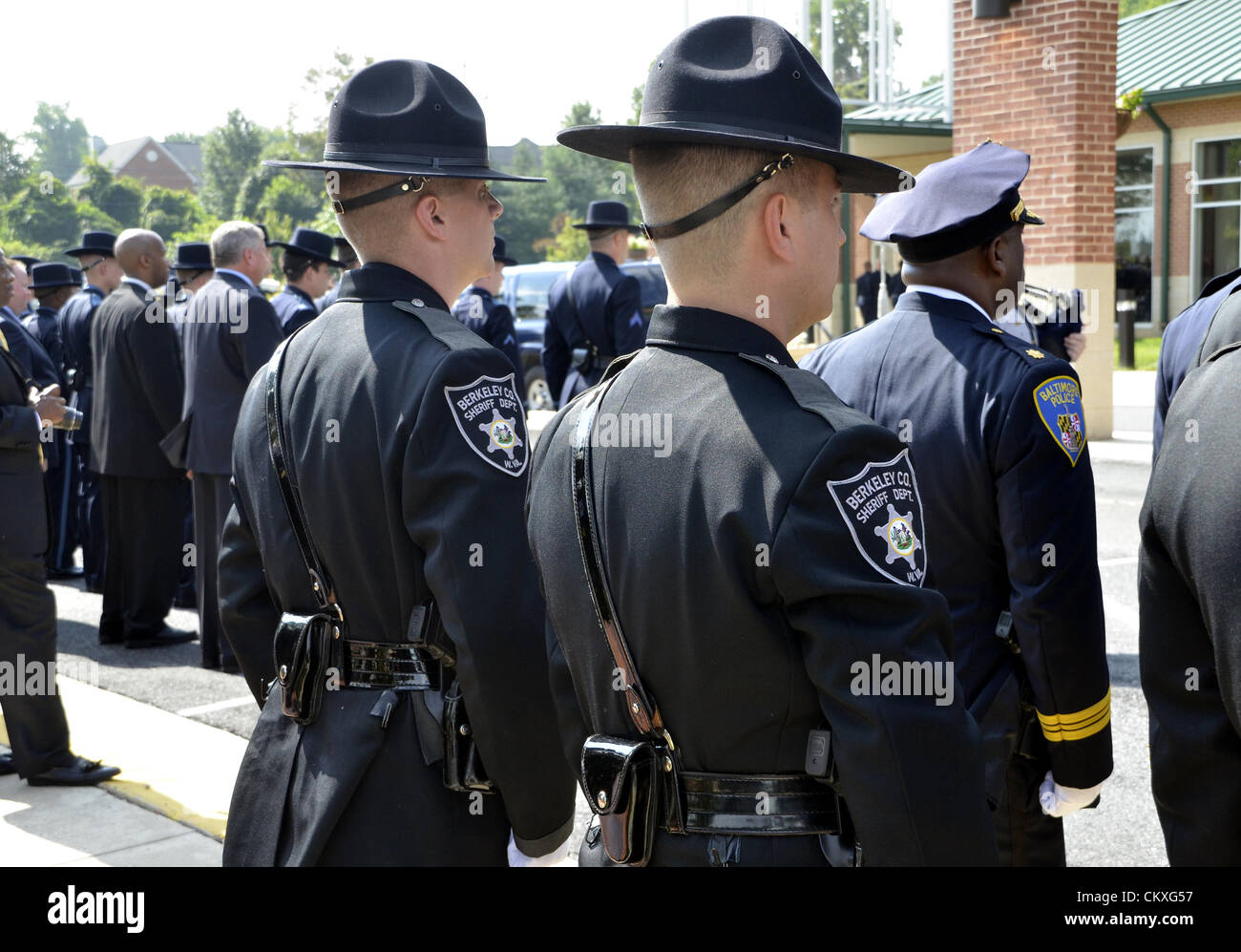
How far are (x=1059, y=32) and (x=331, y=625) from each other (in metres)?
12.2

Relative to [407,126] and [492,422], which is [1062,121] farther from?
[492,422]

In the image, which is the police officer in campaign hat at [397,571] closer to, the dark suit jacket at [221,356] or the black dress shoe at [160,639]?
the dark suit jacket at [221,356]

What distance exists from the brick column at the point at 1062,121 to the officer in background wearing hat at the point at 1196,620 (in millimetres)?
11382

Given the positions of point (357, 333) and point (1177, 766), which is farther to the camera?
point (357, 333)

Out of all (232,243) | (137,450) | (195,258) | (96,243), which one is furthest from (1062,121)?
(137,450)

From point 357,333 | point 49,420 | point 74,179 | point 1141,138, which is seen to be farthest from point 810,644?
point 74,179

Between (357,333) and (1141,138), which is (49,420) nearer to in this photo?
(357,333)

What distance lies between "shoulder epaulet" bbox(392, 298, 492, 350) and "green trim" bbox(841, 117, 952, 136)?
14875 millimetres

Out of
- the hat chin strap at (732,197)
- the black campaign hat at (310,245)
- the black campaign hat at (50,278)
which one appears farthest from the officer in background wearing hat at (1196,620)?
the black campaign hat at (50,278)

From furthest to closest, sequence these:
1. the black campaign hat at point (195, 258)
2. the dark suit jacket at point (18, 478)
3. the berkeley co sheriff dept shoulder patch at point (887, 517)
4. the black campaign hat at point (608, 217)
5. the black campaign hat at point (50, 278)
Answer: the black campaign hat at point (50, 278)
the black campaign hat at point (608, 217)
the black campaign hat at point (195, 258)
the dark suit jacket at point (18, 478)
the berkeley co sheriff dept shoulder patch at point (887, 517)

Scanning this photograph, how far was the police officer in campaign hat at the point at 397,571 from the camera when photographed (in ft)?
7.52

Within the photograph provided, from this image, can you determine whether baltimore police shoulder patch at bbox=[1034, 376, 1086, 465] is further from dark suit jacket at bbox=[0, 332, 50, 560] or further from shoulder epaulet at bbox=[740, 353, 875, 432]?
dark suit jacket at bbox=[0, 332, 50, 560]

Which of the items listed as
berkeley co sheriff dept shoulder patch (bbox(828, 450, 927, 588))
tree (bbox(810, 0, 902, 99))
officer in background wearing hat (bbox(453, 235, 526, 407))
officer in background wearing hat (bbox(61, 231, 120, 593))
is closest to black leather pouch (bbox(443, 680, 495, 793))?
berkeley co sheriff dept shoulder patch (bbox(828, 450, 927, 588))
